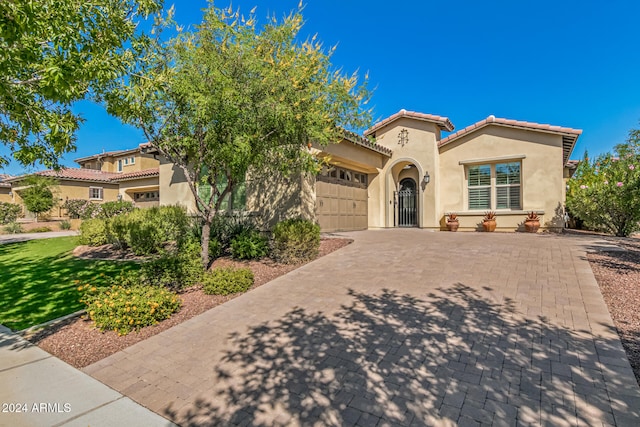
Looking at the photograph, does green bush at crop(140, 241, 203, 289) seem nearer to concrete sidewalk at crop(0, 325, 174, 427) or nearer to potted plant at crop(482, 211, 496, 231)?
concrete sidewalk at crop(0, 325, 174, 427)

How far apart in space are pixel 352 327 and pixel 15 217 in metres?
33.0

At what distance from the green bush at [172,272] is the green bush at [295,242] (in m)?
2.48

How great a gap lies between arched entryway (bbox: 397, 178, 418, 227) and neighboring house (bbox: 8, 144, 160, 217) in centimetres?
1753

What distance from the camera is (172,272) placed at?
297 inches

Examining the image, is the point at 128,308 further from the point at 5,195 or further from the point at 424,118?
the point at 5,195

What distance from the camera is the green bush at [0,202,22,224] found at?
81.1 feet

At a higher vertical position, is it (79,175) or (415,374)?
(79,175)

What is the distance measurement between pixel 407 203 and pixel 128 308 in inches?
597

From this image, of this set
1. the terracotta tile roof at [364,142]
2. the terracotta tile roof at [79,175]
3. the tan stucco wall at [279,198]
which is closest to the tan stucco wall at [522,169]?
the terracotta tile roof at [364,142]

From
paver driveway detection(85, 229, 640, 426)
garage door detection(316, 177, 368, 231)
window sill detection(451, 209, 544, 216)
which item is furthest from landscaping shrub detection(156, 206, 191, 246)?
window sill detection(451, 209, 544, 216)

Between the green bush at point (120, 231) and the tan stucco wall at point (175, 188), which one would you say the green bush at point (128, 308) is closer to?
the green bush at point (120, 231)

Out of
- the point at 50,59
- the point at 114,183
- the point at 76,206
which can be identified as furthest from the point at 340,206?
the point at 114,183

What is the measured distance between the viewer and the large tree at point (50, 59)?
3312 millimetres

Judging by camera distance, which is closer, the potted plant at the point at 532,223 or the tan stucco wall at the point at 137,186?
the potted plant at the point at 532,223
